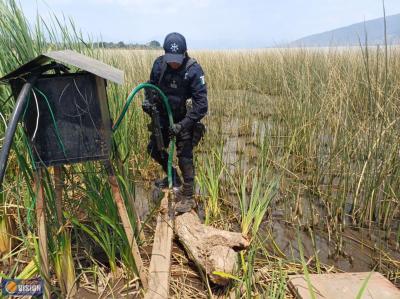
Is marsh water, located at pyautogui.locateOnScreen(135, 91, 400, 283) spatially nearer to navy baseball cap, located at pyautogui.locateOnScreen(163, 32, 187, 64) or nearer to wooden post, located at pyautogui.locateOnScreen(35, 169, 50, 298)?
navy baseball cap, located at pyautogui.locateOnScreen(163, 32, 187, 64)

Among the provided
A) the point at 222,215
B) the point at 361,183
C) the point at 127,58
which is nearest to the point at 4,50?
the point at 222,215

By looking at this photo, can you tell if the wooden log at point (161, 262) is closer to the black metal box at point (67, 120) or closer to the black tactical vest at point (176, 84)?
the black metal box at point (67, 120)

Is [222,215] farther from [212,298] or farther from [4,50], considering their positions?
[4,50]

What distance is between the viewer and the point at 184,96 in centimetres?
283

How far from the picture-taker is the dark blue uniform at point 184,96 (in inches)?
107

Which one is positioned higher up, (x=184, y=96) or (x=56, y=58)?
(x=56, y=58)

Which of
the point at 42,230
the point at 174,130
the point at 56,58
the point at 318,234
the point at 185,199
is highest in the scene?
the point at 56,58

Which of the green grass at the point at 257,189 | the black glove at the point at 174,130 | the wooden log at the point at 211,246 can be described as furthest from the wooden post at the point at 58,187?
the black glove at the point at 174,130

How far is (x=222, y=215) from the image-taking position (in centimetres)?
292

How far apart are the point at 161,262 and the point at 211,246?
1.11ft

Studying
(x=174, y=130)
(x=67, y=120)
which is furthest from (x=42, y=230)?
(x=174, y=130)

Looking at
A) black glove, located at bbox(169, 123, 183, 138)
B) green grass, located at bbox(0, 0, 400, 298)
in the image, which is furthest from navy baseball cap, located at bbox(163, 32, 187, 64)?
green grass, located at bbox(0, 0, 400, 298)

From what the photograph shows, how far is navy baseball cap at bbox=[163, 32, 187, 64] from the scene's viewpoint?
2.60 m

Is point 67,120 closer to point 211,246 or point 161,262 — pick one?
point 161,262
